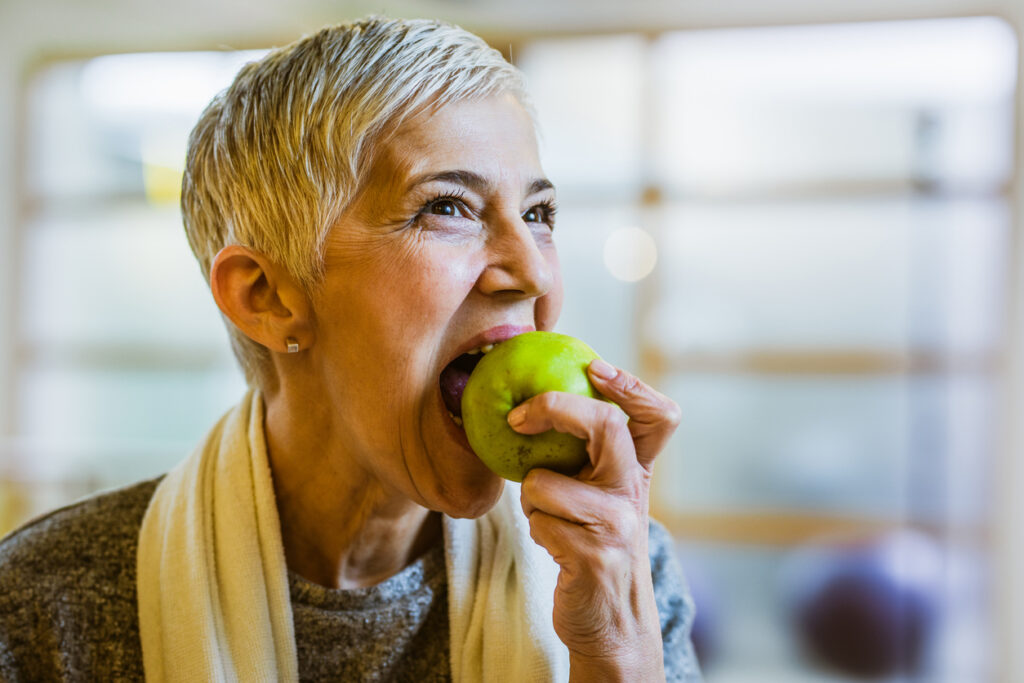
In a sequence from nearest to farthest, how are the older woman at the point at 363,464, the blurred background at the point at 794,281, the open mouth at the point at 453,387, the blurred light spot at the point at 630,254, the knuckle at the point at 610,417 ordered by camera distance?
1. the knuckle at the point at 610,417
2. the older woman at the point at 363,464
3. the open mouth at the point at 453,387
4. the blurred background at the point at 794,281
5. the blurred light spot at the point at 630,254

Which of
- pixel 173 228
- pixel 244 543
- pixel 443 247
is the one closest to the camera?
pixel 443 247

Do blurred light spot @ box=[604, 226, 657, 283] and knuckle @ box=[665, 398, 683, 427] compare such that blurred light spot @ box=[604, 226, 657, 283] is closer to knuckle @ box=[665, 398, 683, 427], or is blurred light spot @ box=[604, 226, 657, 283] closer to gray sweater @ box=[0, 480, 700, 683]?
gray sweater @ box=[0, 480, 700, 683]

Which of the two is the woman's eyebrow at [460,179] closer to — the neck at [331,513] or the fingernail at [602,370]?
the fingernail at [602,370]

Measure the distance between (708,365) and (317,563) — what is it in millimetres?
4147

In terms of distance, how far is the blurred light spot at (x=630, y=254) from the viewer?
522cm

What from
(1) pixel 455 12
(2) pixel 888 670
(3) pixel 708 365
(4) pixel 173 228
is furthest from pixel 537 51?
(2) pixel 888 670

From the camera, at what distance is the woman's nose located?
3.71ft

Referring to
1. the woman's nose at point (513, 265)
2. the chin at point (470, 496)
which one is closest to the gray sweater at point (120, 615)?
the chin at point (470, 496)

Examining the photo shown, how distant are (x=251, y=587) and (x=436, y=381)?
0.40m

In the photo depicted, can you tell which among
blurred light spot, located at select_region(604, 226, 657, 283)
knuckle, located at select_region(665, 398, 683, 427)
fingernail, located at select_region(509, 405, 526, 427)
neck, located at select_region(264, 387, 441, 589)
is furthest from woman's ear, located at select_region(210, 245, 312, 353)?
blurred light spot, located at select_region(604, 226, 657, 283)

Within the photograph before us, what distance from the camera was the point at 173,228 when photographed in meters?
5.99

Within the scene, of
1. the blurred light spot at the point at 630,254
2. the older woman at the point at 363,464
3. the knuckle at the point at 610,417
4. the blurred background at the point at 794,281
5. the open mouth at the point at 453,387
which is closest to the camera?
the knuckle at the point at 610,417

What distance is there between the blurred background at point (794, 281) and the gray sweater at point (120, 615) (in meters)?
3.80

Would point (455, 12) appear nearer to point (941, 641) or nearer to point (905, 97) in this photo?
point (905, 97)
